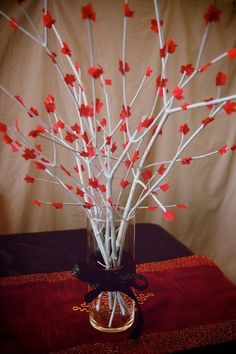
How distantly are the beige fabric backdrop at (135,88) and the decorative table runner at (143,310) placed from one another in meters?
0.70

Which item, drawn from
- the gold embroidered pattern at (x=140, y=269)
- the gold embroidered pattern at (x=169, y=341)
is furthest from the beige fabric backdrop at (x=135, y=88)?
the gold embroidered pattern at (x=169, y=341)

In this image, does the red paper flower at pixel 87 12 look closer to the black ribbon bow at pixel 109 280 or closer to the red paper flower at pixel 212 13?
the red paper flower at pixel 212 13

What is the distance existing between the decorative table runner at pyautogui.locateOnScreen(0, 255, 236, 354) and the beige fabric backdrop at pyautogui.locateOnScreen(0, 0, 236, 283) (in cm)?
70

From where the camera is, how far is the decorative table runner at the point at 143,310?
687mm

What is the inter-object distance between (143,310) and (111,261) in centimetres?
19

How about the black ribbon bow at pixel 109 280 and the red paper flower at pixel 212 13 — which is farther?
the black ribbon bow at pixel 109 280

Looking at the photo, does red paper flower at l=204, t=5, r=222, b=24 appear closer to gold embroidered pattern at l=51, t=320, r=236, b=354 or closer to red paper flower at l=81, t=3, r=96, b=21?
red paper flower at l=81, t=3, r=96, b=21

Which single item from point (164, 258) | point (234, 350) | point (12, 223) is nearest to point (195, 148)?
point (164, 258)

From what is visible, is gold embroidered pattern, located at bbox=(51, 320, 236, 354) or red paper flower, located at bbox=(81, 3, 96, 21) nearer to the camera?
red paper flower, located at bbox=(81, 3, 96, 21)

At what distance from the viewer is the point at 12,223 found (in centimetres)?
160

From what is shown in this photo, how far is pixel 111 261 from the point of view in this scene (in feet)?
2.36

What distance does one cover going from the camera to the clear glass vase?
0.70 meters

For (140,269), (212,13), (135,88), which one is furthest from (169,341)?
(135,88)

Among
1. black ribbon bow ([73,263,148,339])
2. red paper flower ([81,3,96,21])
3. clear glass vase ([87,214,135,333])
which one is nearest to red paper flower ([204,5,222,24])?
red paper flower ([81,3,96,21])
